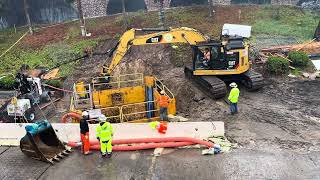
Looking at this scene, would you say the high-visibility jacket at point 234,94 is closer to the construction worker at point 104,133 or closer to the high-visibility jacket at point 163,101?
the high-visibility jacket at point 163,101

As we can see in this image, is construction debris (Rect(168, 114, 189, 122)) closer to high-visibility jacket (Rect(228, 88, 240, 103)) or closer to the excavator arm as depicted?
high-visibility jacket (Rect(228, 88, 240, 103))

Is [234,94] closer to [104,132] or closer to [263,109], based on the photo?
[263,109]

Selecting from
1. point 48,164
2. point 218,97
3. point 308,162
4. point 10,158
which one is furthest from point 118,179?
point 218,97

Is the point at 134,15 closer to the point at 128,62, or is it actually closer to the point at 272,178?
the point at 128,62

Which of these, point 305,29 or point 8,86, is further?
point 305,29

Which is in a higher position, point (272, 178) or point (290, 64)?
point (290, 64)

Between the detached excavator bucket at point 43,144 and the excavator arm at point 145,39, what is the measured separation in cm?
542

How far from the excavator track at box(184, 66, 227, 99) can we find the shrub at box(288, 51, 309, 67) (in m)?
5.56

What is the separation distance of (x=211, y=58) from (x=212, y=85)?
1598 millimetres

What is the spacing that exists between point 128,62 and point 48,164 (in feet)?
40.7

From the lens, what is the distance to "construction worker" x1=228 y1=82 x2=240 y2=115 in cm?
1739

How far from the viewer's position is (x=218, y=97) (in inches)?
765

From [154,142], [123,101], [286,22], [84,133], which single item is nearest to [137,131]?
[154,142]

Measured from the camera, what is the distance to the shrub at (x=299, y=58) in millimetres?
22903
